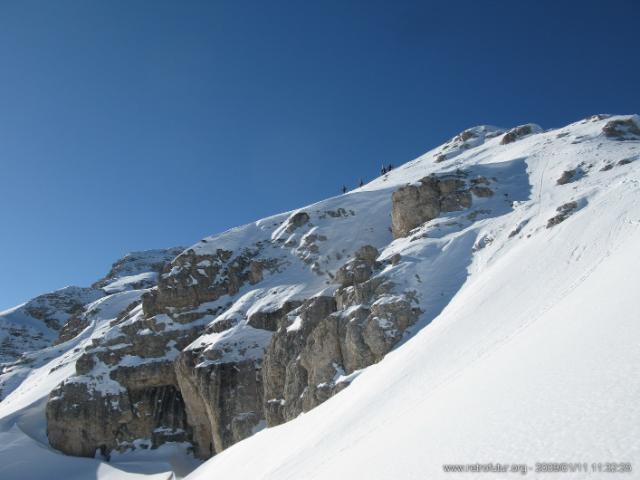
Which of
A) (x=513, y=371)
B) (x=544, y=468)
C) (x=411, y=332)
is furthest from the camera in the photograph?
(x=411, y=332)

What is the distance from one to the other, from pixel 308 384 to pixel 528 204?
24.1 m

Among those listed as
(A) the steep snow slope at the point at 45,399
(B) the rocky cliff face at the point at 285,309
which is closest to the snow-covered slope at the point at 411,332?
(B) the rocky cliff face at the point at 285,309

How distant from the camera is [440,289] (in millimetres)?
36281

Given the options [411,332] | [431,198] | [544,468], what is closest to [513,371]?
[544,468]

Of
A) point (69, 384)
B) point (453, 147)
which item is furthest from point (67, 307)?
point (453, 147)

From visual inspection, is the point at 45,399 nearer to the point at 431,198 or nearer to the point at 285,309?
the point at 285,309

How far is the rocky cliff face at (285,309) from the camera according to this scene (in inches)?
1432

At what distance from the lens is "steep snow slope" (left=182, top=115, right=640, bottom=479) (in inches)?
385

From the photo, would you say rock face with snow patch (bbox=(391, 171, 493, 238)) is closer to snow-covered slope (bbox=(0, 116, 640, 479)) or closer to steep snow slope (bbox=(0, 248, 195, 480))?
snow-covered slope (bbox=(0, 116, 640, 479))

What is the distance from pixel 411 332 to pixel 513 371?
715 inches

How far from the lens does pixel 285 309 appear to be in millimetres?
49406

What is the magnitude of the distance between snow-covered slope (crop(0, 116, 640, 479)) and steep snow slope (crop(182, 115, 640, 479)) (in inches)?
3.5

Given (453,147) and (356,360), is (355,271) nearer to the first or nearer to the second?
(356,360)

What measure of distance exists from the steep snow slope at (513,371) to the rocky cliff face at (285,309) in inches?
73.5
